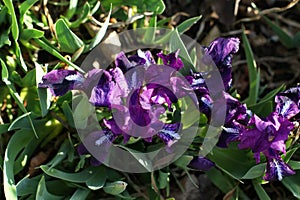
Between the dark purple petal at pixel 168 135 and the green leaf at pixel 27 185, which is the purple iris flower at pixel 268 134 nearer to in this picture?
the dark purple petal at pixel 168 135

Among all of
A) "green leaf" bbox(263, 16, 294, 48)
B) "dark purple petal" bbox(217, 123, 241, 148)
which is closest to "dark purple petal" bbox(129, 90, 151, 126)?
"dark purple petal" bbox(217, 123, 241, 148)

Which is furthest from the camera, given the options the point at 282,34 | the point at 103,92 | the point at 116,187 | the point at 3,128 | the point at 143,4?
the point at 282,34

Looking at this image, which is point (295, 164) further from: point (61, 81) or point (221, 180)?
point (61, 81)

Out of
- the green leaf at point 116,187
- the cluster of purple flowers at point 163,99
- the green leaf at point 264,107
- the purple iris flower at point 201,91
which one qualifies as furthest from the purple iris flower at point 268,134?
the green leaf at point 116,187

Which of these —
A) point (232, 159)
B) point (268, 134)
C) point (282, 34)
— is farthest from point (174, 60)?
point (282, 34)

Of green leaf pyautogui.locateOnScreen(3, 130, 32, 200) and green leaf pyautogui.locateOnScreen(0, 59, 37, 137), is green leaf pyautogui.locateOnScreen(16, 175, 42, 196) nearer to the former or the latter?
green leaf pyautogui.locateOnScreen(3, 130, 32, 200)

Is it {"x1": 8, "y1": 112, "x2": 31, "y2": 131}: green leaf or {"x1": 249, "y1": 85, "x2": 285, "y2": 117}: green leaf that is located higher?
{"x1": 8, "y1": 112, "x2": 31, "y2": 131}: green leaf

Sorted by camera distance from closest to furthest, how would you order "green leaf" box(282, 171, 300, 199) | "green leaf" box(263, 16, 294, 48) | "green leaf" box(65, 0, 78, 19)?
"green leaf" box(282, 171, 300, 199) < "green leaf" box(65, 0, 78, 19) < "green leaf" box(263, 16, 294, 48)
